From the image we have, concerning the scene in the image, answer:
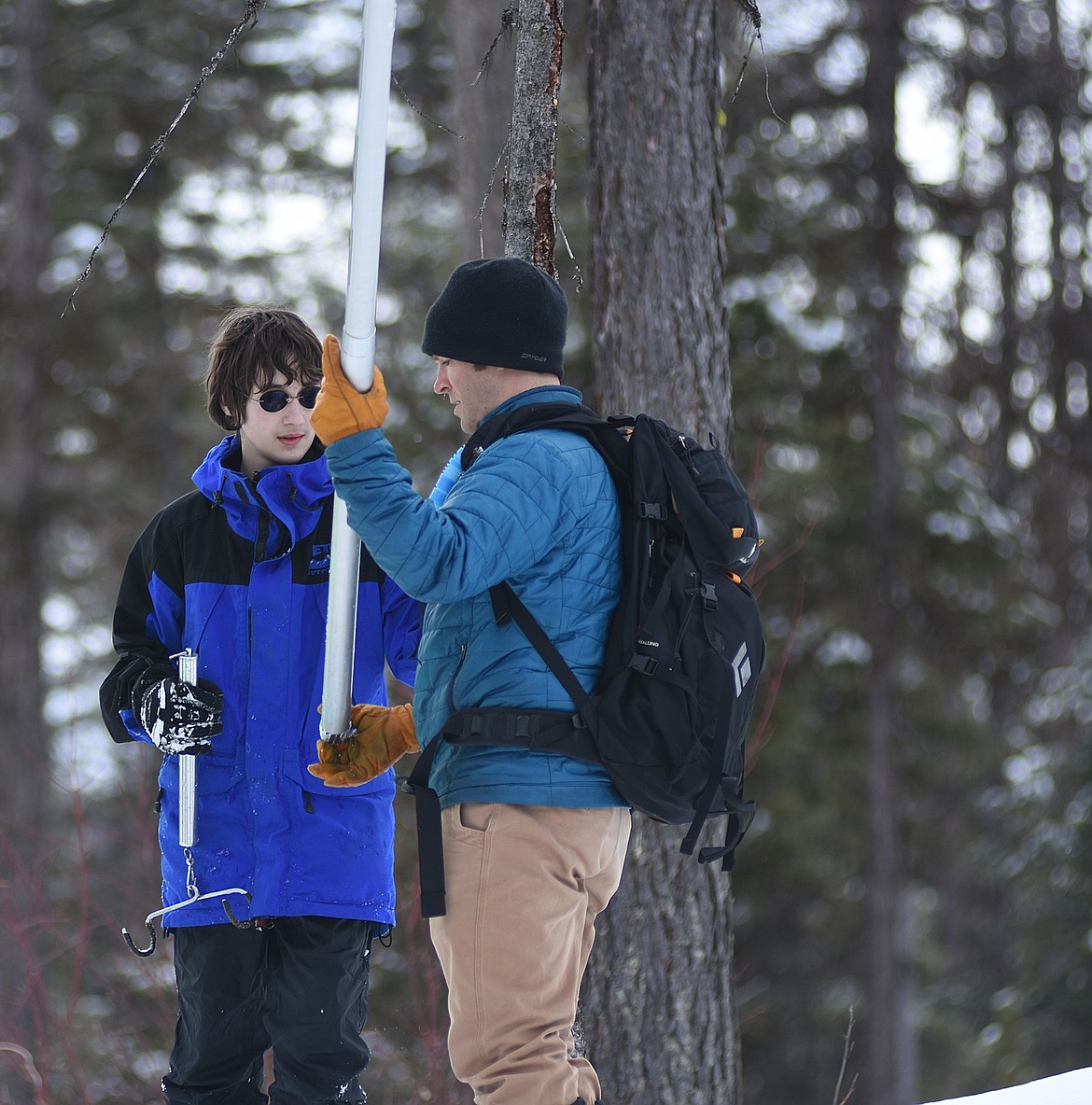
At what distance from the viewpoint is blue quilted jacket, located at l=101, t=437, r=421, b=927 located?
2.59 m

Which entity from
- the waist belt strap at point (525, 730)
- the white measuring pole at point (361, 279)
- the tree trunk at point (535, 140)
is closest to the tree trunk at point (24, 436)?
the tree trunk at point (535, 140)

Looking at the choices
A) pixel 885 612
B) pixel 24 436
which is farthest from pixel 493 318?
pixel 24 436

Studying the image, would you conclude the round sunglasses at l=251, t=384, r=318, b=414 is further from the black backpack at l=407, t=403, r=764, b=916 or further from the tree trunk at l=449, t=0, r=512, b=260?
the tree trunk at l=449, t=0, r=512, b=260

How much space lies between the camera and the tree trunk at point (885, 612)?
36.9ft

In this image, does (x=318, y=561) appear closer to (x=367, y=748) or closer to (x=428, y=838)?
(x=367, y=748)

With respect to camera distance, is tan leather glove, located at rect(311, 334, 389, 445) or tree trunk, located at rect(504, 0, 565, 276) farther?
tree trunk, located at rect(504, 0, 565, 276)

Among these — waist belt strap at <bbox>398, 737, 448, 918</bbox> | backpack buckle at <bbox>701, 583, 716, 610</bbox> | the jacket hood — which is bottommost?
waist belt strap at <bbox>398, 737, 448, 918</bbox>

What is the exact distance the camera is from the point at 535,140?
11.0 ft

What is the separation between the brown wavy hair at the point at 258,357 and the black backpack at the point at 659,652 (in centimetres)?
55

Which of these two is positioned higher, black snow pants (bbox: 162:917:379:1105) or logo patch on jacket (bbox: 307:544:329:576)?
logo patch on jacket (bbox: 307:544:329:576)

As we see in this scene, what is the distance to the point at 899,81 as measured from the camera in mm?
12211

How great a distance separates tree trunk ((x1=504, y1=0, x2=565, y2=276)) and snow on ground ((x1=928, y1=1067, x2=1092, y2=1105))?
2.54m

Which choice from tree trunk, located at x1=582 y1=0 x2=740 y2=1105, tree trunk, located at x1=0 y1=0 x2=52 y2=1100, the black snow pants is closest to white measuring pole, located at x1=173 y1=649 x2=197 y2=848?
the black snow pants

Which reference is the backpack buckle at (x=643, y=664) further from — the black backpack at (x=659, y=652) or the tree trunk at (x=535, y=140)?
the tree trunk at (x=535, y=140)
